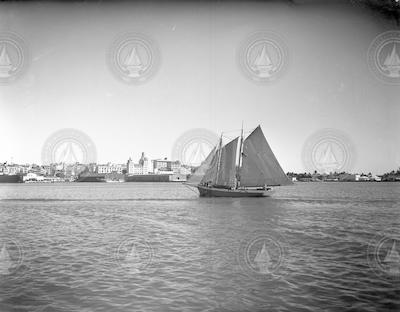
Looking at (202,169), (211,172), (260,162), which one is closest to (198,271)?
(260,162)

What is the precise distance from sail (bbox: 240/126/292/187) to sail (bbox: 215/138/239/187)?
117 centimetres

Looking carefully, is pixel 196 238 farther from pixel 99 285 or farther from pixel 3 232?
pixel 3 232

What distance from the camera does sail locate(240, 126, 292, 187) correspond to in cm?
3278

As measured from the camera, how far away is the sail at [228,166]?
34.6 meters

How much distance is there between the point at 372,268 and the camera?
8.98 metres

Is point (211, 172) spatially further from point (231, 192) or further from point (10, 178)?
point (10, 178)

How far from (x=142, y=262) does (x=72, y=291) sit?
2.66 metres

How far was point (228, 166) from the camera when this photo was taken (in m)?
35.4

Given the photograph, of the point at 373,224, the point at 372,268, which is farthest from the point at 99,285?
the point at 373,224

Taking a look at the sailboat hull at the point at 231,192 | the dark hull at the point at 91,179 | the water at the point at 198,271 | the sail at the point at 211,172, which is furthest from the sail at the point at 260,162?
the dark hull at the point at 91,179

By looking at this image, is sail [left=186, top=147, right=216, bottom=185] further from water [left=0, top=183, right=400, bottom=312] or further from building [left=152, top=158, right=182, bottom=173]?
building [left=152, top=158, right=182, bottom=173]

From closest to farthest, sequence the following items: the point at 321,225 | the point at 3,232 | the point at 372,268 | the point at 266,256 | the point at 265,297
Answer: the point at 265,297 → the point at 372,268 → the point at 266,256 → the point at 3,232 → the point at 321,225

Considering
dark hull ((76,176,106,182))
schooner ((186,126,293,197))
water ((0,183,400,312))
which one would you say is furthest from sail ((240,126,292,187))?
dark hull ((76,176,106,182))

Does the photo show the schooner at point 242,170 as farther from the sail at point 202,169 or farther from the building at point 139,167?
the building at point 139,167
